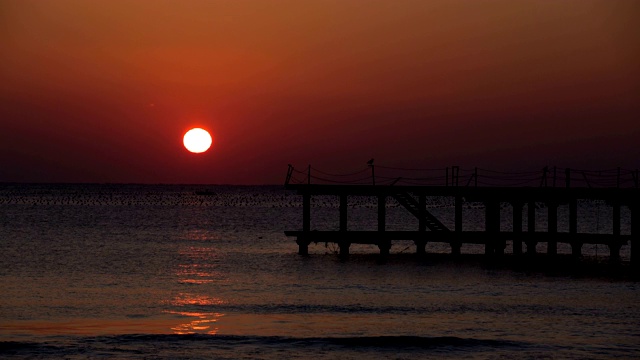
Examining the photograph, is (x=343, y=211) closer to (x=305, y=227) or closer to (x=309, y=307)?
(x=305, y=227)

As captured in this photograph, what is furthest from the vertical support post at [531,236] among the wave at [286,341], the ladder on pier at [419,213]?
the wave at [286,341]

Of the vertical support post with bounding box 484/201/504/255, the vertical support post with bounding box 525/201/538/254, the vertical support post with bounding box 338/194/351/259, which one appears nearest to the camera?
the vertical support post with bounding box 525/201/538/254

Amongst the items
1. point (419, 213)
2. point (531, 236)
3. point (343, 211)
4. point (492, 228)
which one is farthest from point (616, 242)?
point (343, 211)

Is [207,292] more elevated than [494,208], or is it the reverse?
[494,208]

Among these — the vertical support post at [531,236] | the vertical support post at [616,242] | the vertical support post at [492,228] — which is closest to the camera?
the vertical support post at [616,242]

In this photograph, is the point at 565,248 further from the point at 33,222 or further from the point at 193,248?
the point at 33,222

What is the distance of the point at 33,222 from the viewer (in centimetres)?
9988

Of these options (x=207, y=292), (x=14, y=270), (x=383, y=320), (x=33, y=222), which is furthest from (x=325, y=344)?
(x=33, y=222)

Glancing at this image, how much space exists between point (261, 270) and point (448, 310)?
15894mm

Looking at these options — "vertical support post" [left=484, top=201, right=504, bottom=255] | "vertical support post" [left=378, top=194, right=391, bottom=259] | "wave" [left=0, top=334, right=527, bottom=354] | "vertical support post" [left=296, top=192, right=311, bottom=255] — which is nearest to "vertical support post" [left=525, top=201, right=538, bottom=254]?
"vertical support post" [left=484, top=201, right=504, bottom=255]

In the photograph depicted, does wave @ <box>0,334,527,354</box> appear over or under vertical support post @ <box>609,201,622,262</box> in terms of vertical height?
under

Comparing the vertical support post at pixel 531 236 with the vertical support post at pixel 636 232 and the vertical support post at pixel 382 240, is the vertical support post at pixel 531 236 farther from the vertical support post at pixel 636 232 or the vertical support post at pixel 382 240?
the vertical support post at pixel 382 240

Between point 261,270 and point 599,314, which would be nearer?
point 599,314

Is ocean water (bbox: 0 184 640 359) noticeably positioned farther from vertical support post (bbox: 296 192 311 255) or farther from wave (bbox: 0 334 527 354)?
vertical support post (bbox: 296 192 311 255)
